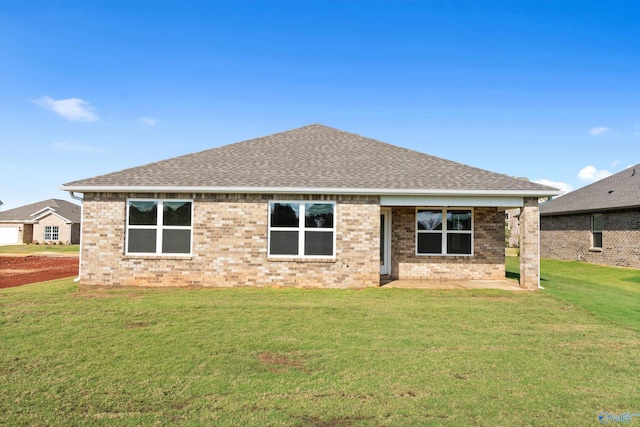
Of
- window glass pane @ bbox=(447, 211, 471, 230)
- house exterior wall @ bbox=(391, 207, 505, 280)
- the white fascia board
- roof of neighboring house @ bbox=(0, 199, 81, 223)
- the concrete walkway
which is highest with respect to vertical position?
roof of neighboring house @ bbox=(0, 199, 81, 223)

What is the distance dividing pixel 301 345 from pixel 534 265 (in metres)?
8.70

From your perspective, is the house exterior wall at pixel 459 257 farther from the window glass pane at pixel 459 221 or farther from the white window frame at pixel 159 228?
the white window frame at pixel 159 228

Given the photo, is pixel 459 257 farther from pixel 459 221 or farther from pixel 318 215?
pixel 318 215

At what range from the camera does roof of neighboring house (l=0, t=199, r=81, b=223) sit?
44.5 meters

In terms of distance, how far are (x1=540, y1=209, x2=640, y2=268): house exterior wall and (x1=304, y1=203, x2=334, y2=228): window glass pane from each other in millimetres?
16403

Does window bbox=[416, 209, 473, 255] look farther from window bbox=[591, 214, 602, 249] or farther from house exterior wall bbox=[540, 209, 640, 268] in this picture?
window bbox=[591, 214, 602, 249]

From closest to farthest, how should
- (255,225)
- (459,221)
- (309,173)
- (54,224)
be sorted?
(255,225) < (309,173) < (459,221) < (54,224)

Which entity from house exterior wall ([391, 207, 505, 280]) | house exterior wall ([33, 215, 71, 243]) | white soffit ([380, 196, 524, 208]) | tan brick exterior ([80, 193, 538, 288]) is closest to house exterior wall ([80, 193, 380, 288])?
tan brick exterior ([80, 193, 538, 288])

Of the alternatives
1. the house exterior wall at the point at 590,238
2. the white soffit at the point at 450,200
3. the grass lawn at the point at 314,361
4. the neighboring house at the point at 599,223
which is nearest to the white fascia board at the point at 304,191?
the white soffit at the point at 450,200

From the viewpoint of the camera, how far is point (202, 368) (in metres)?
5.09

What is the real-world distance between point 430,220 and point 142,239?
9160 mm

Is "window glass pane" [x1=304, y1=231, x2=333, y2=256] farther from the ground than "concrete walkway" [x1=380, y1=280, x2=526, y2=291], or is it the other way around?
"window glass pane" [x1=304, y1=231, x2=333, y2=256]

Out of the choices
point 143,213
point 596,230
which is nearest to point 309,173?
point 143,213

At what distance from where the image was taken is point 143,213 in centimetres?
1207
